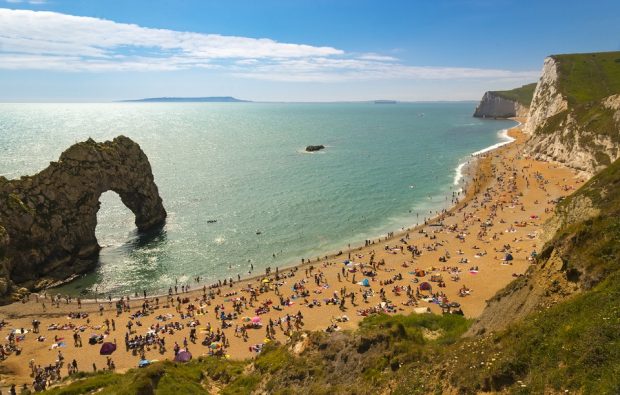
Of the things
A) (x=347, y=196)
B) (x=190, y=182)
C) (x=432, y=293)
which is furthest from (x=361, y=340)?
(x=190, y=182)

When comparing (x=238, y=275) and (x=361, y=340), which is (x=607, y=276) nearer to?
(x=361, y=340)

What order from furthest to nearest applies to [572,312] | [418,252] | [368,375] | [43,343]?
1. [418,252]
2. [43,343]
3. [368,375]
4. [572,312]

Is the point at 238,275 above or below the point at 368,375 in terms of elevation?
below

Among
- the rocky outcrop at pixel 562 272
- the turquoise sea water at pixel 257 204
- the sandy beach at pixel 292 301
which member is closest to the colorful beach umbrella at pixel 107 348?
the sandy beach at pixel 292 301

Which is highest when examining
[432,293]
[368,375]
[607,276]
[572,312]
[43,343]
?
[607,276]

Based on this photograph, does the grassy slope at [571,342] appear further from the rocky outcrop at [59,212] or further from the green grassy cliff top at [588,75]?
the green grassy cliff top at [588,75]

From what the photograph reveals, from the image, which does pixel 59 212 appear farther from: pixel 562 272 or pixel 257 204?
pixel 562 272
